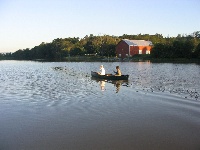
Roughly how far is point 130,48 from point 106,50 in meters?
14.6

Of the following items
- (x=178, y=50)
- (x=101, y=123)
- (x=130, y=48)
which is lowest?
(x=101, y=123)

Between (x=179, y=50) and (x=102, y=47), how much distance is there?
38076mm

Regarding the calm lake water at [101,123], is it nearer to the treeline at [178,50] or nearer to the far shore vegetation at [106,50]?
the treeline at [178,50]

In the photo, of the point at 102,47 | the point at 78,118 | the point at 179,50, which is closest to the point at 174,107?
the point at 78,118

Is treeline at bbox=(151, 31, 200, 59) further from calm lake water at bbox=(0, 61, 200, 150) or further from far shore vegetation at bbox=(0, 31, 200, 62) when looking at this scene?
calm lake water at bbox=(0, 61, 200, 150)

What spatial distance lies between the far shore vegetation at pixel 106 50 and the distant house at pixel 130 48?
3.28m

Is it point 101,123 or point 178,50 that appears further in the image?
point 178,50

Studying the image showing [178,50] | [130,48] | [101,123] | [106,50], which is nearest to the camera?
[101,123]

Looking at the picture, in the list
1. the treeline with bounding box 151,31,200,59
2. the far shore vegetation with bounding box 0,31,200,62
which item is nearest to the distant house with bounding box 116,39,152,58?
the far shore vegetation with bounding box 0,31,200,62

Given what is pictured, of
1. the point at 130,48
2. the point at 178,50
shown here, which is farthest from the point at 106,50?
the point at 178,50

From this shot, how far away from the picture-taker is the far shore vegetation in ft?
Result: 258

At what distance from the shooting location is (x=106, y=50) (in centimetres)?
10662

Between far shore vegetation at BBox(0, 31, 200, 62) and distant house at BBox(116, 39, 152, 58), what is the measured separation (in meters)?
3.28

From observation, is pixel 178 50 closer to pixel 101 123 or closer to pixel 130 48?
pixel 130 48
